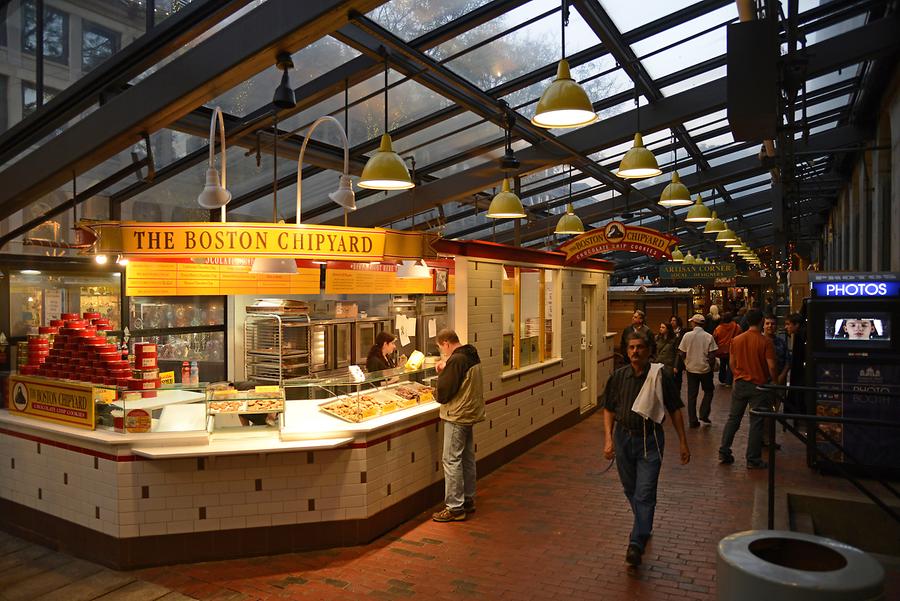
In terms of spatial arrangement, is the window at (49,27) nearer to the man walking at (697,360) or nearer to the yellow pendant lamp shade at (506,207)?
the yellow pendant lamp shade at (506,207)

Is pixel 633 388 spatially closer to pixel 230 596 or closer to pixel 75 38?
pixel 230 596

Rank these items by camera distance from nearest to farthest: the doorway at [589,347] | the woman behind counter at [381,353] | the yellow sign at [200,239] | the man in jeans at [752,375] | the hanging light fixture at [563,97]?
1. the hanging light fixture at [563,97]
2. the yellow sign at [200,239]
3. the man in jeans at [752,375]
4. the woman behind counter at [381,353]
5. the doorway at [589,347]

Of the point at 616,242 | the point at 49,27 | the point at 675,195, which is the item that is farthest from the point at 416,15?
the point at 616,242

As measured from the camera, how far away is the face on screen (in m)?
7.32

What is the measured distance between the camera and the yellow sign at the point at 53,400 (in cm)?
569

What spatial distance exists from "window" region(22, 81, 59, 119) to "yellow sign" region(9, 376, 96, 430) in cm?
329

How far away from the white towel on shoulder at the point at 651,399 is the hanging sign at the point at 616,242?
519 cm

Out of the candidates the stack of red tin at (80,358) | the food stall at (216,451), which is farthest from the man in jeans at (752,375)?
the stack of red tin at (80,358)

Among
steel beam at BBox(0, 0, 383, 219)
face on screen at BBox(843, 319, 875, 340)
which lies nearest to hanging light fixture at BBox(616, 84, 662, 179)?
face on screen at BBox(843, 319, 875, 340)

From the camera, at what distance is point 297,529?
5.56 meters

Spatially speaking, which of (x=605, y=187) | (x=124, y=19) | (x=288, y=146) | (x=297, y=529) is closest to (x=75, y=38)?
(x=124, y=19)

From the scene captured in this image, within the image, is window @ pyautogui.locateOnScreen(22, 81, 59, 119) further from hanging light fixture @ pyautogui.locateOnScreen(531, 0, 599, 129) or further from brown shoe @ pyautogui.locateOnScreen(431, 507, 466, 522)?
brown shoe @ pyautogui.locateOnScreen(431, 507, 466, 522)

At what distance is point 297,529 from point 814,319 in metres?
6.02

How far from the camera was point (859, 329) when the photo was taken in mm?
7367
